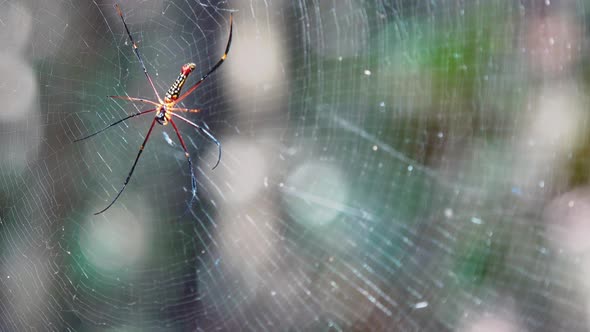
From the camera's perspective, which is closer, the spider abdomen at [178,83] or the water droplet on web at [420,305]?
the spider abdomen at [178,83]

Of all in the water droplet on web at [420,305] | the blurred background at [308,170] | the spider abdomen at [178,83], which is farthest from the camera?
the water droplet on web at [420,305]

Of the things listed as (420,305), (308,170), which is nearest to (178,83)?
(308,170)

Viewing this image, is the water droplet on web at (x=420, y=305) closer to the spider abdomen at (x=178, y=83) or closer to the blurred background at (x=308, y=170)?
the blurred background at (x=308, y=170)

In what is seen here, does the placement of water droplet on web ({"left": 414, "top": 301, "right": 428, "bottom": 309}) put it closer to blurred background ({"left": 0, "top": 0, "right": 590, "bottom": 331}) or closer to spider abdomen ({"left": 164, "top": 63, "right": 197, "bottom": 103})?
Answer: blurred background ({"left": 0, "top": 0, "right": 590, "bottom": 331})

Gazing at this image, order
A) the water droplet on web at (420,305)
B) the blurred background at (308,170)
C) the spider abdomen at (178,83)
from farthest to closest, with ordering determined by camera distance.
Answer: the water droplet on web at (420,305), the blurred background at (308,170), the spider abdomen at (178,83)

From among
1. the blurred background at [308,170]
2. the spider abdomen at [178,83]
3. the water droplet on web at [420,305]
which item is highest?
the spider abdomen at [178,83]

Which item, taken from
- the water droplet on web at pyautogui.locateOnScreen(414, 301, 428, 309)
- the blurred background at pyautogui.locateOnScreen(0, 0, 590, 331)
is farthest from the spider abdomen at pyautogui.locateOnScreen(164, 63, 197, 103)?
the water droplet on web at pyautogui.locateOnScreen(414, 301, 428, 309)

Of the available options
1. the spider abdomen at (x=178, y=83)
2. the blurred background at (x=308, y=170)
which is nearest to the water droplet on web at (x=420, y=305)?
the blurred background at (x=308, y=170)
